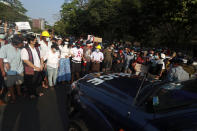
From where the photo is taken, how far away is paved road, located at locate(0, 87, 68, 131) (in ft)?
11.2

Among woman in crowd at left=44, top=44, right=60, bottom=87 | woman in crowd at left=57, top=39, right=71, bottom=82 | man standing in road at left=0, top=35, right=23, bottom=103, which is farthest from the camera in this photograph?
woman in crowd at left=57, top=39, right=71, bottom=82

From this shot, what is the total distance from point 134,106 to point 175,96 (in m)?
0.50

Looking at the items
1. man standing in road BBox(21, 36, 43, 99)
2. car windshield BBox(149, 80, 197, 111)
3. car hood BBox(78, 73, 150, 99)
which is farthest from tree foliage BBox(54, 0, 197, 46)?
A: car windshield BBox(149, 80, 197, 111)

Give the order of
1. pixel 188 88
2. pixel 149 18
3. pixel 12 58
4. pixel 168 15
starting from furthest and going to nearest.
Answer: pixel 149 18, pixel 168 15, pixel 12 58, pixel 188 88

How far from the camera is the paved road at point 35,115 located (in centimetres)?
341

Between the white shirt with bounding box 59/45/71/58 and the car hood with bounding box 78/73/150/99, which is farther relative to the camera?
the white shirt with bounding box 59/45/71/58

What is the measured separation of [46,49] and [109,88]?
4016mm

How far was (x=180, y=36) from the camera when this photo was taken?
54.5 ft

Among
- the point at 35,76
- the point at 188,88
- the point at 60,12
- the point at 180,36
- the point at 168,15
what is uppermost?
the point at 60,12

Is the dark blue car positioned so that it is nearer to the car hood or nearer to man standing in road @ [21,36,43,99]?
the car hood

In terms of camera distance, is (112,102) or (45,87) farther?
(45,87)

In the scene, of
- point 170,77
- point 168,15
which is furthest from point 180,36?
point 170,77

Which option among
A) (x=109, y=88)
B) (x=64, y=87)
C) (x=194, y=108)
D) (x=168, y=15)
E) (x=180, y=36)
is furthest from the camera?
(x=180, y=36)

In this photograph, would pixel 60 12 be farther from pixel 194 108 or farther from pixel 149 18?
pixel 194 108
